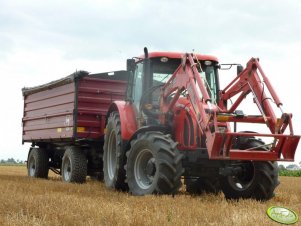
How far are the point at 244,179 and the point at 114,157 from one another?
2.86 m

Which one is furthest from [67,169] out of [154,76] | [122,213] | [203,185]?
[122,213]

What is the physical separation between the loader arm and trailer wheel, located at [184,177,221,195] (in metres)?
1.60

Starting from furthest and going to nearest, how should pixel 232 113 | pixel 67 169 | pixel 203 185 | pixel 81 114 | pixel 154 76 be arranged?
pixel 67 169, pixel 81 114, pixel 203 185, pixel 154 76, pixel 232 113

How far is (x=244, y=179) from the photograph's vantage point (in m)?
9.31

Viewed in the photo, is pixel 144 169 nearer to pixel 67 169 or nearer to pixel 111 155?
pixel 111 155

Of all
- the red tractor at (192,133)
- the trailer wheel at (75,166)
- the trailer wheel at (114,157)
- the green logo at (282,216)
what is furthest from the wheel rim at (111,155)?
the green logo at (282,216)

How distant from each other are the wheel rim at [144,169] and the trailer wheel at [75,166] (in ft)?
14.7

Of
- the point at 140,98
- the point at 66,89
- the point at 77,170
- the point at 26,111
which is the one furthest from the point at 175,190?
the point at 26,111

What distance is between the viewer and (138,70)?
10.1 meters

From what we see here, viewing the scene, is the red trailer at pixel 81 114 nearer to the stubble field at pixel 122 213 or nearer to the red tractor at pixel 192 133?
the red tractor at pixel 192 133

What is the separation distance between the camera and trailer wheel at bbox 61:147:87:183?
43.2 ft

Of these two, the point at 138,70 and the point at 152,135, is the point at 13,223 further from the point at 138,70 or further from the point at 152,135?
the point at 138,70

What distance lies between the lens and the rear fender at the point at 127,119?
969 centimetres

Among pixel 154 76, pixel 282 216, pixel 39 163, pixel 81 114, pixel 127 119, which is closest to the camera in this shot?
pixel 282 216
